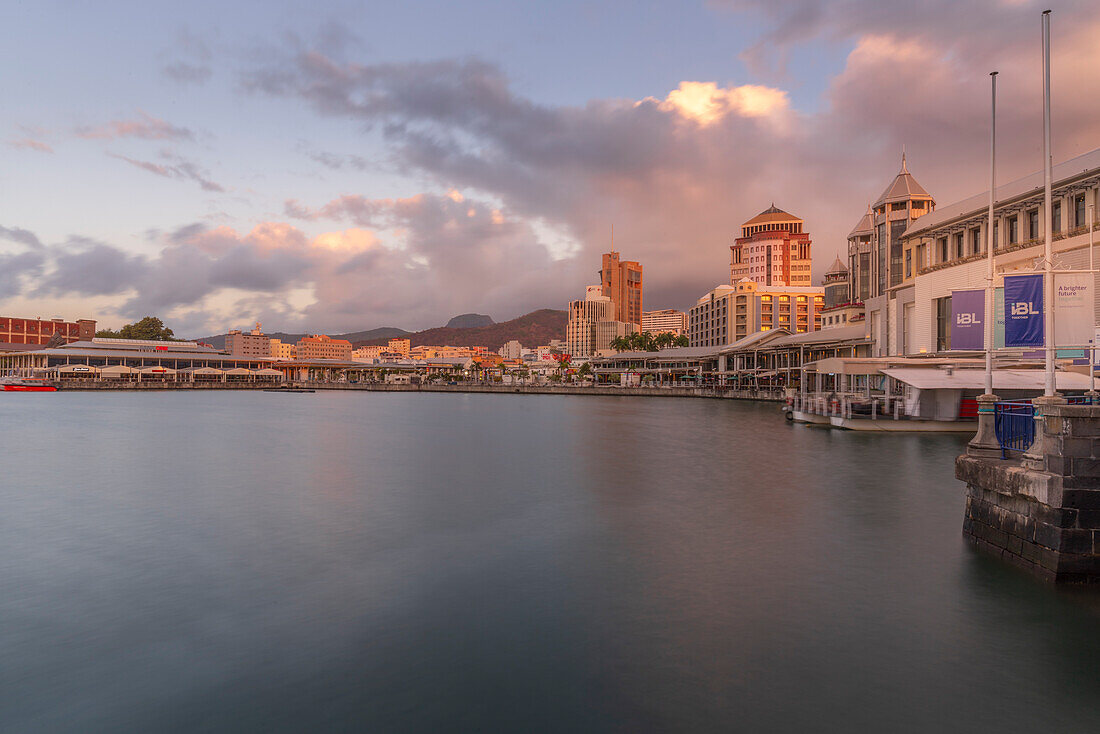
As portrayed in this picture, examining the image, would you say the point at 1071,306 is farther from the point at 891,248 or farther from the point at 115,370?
the point at 115,370

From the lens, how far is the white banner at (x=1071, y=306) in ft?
42.4

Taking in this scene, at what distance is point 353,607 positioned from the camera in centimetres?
1073

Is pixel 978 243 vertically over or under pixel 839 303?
under

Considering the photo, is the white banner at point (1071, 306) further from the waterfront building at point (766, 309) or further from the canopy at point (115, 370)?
the canopy at point (115, 370)

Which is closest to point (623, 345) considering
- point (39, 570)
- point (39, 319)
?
point (39, 570)

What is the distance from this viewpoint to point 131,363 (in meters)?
148

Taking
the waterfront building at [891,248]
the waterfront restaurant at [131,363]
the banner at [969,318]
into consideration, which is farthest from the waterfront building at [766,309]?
the banner at [969,318]

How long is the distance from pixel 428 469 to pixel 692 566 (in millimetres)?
17143

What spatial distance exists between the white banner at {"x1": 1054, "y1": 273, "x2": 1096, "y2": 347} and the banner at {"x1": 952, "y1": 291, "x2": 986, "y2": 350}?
150 inches

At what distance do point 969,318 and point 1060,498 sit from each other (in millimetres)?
9100

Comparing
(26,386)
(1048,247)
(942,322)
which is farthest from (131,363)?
(1048,247)

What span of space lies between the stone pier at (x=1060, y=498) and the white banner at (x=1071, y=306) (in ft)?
11.7

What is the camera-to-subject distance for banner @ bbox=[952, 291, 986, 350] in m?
17.2

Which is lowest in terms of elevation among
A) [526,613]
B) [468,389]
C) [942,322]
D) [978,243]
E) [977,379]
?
[526,613]
